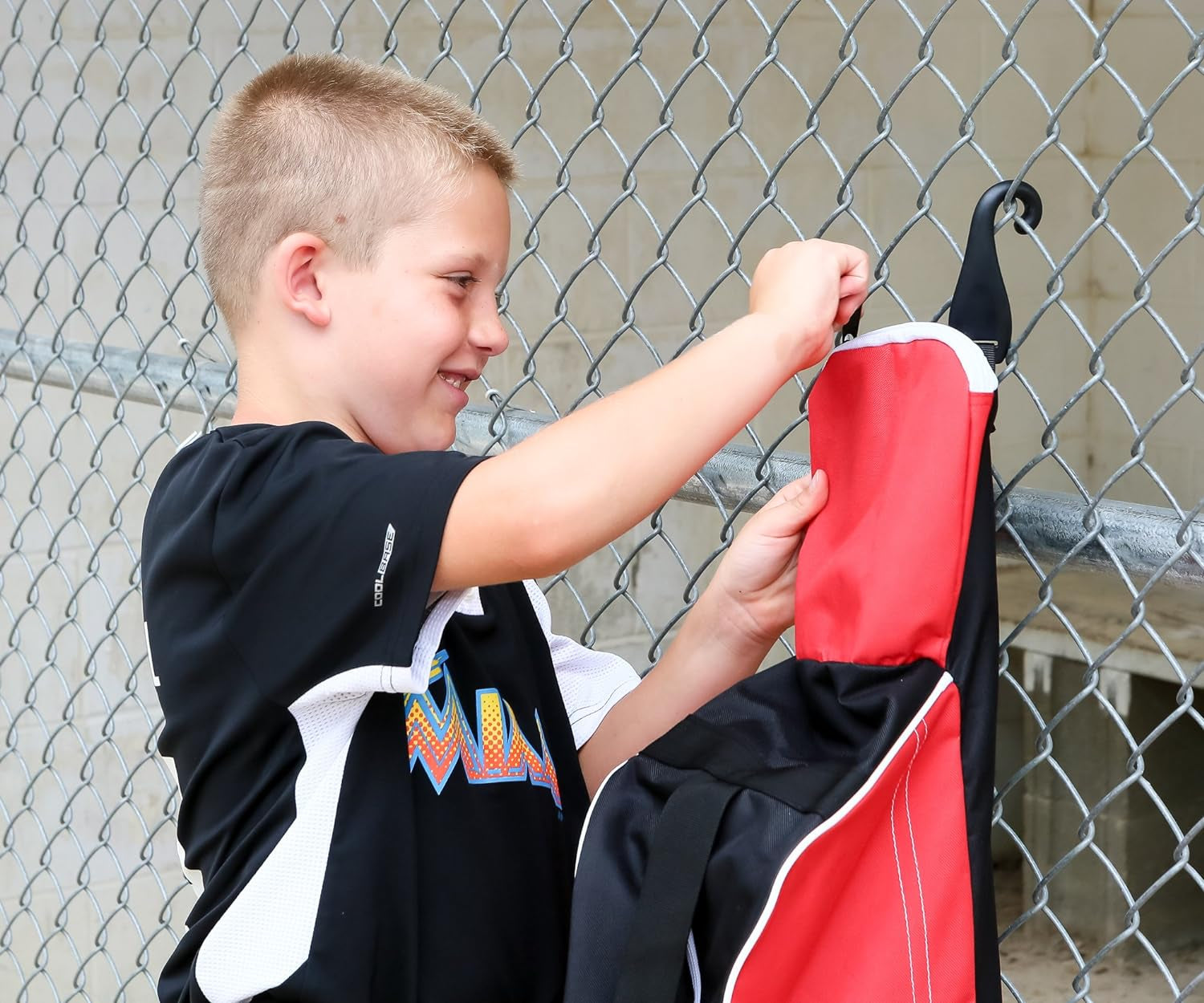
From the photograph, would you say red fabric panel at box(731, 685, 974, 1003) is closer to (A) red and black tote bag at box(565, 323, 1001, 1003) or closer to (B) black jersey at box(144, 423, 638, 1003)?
(A) red and black tote bag at box(565, 323, 1001, 1003)

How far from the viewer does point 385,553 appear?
0.92m

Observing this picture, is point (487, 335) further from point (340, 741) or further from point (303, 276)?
point (340, 741)

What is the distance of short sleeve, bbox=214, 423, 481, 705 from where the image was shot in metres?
0.92

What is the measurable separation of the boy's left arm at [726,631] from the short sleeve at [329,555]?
249mm

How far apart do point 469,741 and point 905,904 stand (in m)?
0.35

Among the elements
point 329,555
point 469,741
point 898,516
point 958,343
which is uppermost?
point 958,343

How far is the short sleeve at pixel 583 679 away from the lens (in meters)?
1.28

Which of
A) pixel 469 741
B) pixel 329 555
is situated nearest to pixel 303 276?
pixel 329 555

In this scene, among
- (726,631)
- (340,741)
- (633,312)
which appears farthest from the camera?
(633,312)

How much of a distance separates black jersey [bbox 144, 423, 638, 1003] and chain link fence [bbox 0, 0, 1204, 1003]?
0.91m

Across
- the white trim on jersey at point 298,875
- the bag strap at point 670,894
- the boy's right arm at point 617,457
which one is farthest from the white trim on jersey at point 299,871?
the bag strap at point 670,894

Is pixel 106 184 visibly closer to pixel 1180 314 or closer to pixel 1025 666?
pixel 1025 666

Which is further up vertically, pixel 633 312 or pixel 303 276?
pixel 303 276

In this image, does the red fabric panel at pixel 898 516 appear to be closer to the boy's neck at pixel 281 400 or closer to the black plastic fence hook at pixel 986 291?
the black plastic fence hook at pixel 986 291
